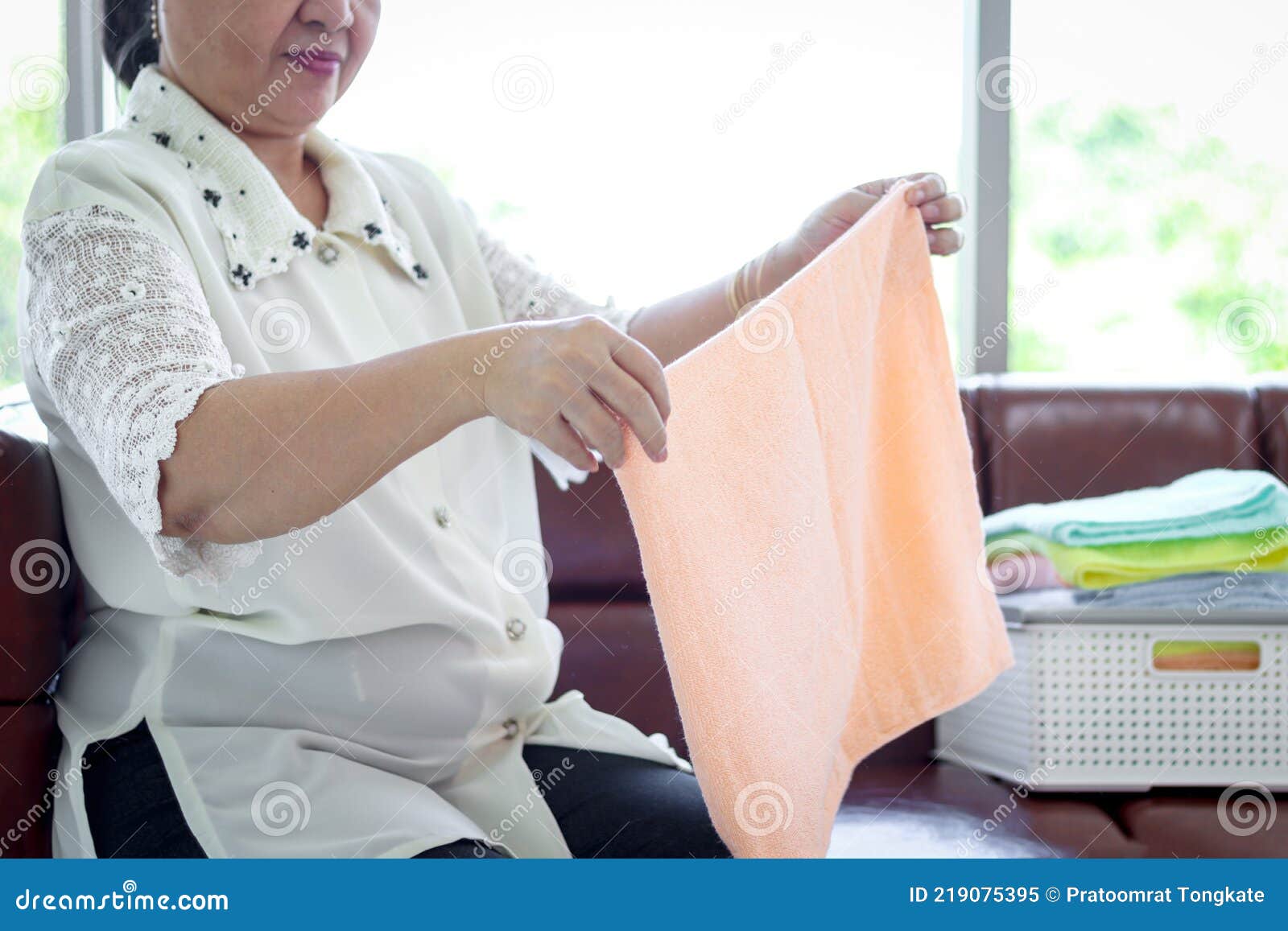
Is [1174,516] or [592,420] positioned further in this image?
[1174,516]

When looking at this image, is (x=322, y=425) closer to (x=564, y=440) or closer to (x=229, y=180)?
(x=564, y=440)

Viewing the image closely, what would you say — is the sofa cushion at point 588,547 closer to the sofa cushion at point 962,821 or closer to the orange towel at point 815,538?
the sofa cushion at point 962,821

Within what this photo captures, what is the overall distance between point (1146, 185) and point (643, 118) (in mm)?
992

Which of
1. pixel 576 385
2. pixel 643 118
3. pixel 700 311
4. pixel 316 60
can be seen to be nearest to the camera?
pixel 576 385

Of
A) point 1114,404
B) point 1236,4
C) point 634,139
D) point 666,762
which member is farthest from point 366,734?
point 1236,4

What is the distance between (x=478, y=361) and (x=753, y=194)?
1.52m

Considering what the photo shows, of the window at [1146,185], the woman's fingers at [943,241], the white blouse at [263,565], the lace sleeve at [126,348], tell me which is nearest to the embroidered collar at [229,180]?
the white blouse at [263,565]

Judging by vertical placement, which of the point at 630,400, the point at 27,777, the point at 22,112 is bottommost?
the point at 27,777

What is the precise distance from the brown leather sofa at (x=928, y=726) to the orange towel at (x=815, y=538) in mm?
277

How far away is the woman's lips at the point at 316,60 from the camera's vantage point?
96cm

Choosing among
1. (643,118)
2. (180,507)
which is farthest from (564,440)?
(643,118)

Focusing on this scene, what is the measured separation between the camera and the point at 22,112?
2.12 meters

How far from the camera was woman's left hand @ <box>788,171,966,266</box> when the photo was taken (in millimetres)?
1023

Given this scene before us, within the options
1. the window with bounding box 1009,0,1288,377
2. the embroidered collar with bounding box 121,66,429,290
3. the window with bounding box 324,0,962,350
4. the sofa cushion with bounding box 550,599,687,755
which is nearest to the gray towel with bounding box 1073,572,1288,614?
the sofa cushion with bounding box 550,599,687,755
